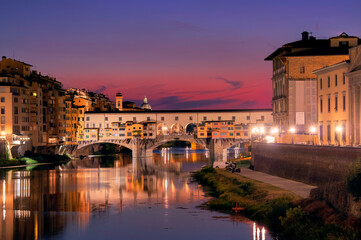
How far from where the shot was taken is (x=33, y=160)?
9506 cm

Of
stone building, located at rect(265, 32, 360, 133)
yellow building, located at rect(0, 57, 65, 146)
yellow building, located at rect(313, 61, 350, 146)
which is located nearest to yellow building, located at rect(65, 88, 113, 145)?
yellow building, located at rect(0, 57, 65, 146)

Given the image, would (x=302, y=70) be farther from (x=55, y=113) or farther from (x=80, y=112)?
(x=80, y=112)

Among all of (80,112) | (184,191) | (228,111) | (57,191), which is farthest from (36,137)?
(184,191)

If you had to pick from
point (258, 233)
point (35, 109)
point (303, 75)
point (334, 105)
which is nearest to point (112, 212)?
point (258, 233)

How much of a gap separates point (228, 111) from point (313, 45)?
58517 mm

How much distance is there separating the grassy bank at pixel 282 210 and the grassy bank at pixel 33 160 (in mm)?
49767

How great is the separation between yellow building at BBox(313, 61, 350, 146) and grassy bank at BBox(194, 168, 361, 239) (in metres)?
10.7

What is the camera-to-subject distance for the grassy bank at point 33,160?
8574cm

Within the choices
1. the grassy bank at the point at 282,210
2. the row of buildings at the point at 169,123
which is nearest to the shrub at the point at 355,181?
the grassy bank at the point at 282,210

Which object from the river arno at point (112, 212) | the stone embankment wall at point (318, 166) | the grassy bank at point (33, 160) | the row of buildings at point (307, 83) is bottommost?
the river arno at point (112, 212)

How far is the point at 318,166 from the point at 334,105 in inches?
586

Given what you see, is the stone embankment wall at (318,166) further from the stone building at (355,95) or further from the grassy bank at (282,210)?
the stone building at (355,95)

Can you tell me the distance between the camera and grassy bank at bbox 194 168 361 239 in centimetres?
2433

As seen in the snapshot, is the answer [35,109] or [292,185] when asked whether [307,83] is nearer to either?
[292,185]
